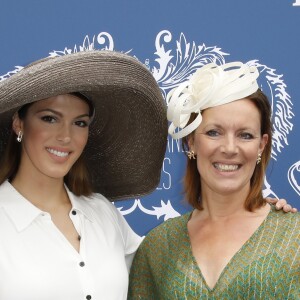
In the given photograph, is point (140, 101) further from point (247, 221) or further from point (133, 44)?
point (133, 44)

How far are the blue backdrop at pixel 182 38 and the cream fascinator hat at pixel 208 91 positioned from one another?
569 mm

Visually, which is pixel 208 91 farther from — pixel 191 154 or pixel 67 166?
pixel 67 166

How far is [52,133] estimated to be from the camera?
1793 mm

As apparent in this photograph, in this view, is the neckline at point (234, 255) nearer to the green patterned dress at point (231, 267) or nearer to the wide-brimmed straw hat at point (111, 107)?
the green patterned dress at point (231, 267)

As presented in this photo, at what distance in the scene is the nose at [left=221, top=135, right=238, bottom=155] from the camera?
183cm

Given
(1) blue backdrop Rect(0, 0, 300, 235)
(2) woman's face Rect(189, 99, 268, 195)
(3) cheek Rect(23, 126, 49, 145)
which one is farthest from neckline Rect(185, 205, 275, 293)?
(1) blue backdrop Rect(0, 0, 300, 235)

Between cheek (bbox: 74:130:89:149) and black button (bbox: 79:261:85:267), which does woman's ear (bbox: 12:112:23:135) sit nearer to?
cheek (bbox: 74:130:89:149)

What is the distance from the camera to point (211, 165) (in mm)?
1890

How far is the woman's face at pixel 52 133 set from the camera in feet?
5.88

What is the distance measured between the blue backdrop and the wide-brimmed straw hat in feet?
1.15

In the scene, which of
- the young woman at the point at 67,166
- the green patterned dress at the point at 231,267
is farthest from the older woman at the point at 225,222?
the young woman at the point at 67,166

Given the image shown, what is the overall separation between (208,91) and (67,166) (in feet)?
1.38

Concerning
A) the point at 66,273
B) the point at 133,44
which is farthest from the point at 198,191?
the point at 133,44

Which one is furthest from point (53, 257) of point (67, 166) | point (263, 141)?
point (263, 141)
